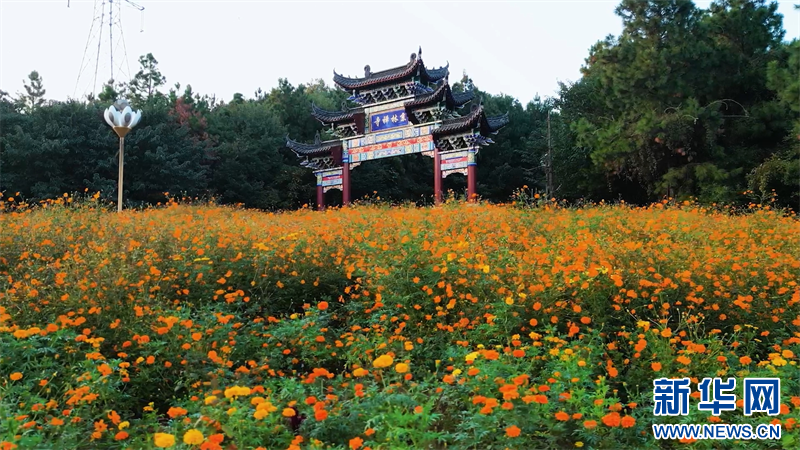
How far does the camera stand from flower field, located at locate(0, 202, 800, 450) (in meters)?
2.17

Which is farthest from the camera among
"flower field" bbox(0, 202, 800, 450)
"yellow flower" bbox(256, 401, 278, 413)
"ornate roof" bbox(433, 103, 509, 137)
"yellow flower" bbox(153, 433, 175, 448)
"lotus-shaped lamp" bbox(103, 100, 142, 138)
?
"ornate roof" bbox(433, 103, 509, 137)

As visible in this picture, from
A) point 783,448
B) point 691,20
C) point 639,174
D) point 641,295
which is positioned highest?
point 691,20

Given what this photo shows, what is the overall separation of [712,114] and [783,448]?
50.3 feet

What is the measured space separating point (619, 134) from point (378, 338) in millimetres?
16072

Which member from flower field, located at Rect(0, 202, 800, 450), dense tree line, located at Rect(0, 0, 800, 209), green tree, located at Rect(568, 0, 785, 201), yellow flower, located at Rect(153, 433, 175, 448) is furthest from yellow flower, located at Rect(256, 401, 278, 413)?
green tree, located at Rect(568, 0, 785, 201)

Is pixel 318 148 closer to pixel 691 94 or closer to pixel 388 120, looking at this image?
pixel 388 120

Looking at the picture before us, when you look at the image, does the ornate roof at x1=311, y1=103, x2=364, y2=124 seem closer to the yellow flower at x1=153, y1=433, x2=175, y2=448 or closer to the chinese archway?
the chinese archway

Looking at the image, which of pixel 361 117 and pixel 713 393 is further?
pixel 361 117

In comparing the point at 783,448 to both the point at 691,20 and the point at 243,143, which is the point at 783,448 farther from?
the point at 243,143

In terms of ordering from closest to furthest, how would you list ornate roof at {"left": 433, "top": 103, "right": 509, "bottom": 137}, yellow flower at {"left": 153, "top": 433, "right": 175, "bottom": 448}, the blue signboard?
yellow flower at {"left": 153, "top": 433, "right": 175, "bottom": 448} → ornate roof at {"left": 433, "top": 103, "right": 509, "bottom": 137} → the blue signboard

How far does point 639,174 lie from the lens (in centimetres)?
1772

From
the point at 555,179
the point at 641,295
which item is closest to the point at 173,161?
the point at 555,179

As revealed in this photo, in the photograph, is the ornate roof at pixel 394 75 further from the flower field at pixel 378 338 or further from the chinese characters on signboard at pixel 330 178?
the flower field at pixel 378 338

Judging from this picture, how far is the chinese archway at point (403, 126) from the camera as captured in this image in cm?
1556
